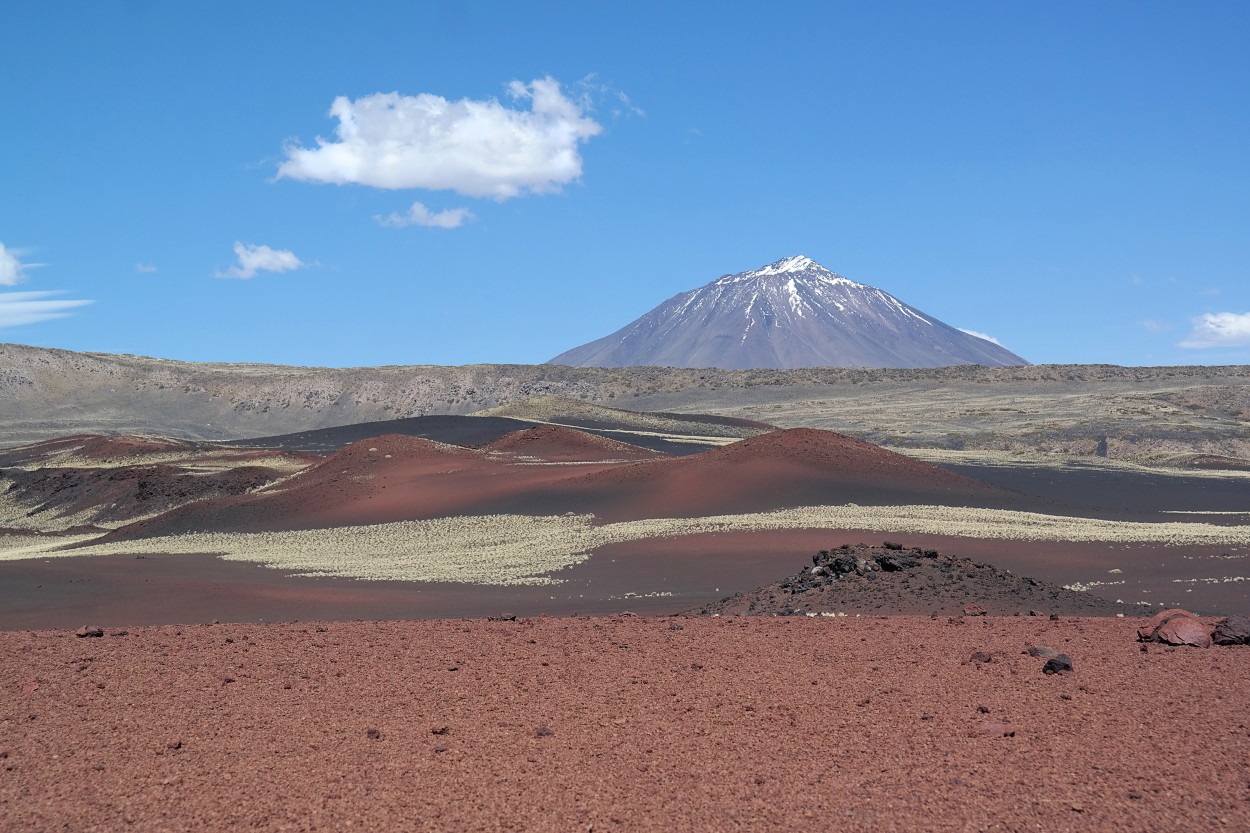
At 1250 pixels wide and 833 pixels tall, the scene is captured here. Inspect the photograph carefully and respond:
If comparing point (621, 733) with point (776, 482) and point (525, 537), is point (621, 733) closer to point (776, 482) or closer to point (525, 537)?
point (525, 537)

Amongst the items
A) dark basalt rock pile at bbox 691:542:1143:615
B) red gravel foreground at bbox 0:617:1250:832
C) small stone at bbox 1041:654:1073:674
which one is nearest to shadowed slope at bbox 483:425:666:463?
dark basalt rock pile at bbox 691:542:1143:615

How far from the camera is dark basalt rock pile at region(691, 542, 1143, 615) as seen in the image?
17.4 meters

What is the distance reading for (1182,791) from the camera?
7.82 metres

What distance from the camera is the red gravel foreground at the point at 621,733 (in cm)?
780

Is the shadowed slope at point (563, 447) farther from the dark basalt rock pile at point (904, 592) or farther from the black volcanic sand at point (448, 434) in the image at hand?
the dark basalt rock pile at point (904, 592)

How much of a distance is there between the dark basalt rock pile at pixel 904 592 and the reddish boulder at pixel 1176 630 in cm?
321

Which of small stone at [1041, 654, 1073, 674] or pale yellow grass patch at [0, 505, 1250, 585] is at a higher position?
small stone at [1041, 654, 1073, 674]

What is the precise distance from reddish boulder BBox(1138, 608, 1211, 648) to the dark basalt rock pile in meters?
3.21

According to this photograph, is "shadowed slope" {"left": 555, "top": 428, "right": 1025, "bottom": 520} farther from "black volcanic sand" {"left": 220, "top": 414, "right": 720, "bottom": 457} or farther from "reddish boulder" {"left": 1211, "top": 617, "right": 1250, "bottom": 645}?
"reddish boulder" {"left": 1211, "top": 617, "right": 1250, "bottom": 645}

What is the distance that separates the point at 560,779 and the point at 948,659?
5.37 m

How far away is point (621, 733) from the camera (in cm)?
960

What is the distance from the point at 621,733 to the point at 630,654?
128 inches

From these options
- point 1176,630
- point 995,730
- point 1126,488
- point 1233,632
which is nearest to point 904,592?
point 1176,630

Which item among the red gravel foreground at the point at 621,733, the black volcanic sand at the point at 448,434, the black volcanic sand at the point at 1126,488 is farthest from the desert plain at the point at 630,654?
the black volcanic sand at the point at 448,434
